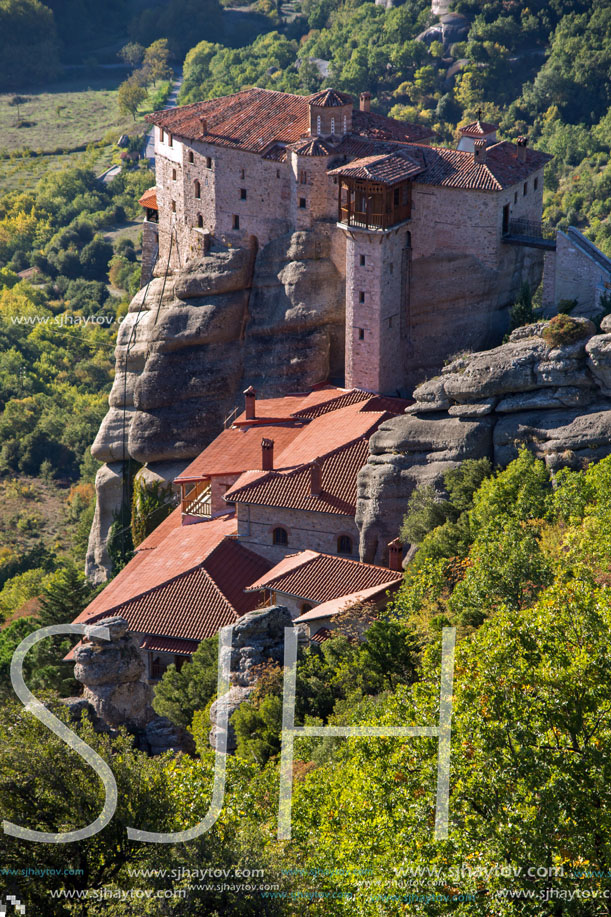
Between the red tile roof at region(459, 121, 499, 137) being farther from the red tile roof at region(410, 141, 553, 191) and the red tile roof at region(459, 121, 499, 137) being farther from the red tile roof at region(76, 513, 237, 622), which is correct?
the red tile roof at region(76, 513, 237, 622)

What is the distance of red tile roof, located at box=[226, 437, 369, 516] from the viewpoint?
176 ft

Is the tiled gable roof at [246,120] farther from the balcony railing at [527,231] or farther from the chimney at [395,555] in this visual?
the chimney at [395,555]

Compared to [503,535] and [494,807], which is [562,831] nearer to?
[494,807]

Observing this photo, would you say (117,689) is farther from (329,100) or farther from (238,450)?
(329,100)

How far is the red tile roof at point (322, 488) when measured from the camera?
5372 centimetres

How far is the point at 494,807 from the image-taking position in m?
26.9

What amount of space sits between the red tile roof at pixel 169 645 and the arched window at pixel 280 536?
17.8ft

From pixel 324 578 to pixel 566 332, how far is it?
11.2 metres

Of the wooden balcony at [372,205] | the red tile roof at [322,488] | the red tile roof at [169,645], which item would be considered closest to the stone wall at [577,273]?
the wooden balcony at [372,205]

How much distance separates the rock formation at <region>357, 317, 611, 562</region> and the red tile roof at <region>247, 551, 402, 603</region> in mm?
1657

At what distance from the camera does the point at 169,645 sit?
170 feet

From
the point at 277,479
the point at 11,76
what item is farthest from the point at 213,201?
the point at 11,76

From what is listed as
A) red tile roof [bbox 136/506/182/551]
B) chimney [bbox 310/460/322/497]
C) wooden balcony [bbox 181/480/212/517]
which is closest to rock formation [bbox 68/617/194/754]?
chimney [bbox 310/460/322/497]

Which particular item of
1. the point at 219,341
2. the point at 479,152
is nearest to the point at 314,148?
the point at 479,152
